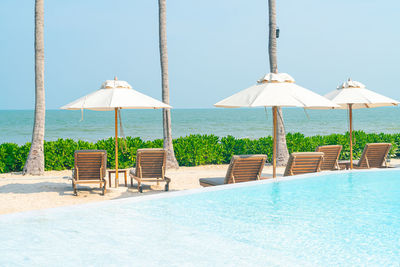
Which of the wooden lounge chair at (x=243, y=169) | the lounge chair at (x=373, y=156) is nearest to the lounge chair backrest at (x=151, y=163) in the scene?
the wooden lounge chair at (x=243, y=169)

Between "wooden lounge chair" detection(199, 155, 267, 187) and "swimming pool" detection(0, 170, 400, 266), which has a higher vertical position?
"wooden lounge chair" detection(199, 155, 267, 187)

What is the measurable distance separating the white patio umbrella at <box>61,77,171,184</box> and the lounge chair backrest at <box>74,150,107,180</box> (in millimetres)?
667

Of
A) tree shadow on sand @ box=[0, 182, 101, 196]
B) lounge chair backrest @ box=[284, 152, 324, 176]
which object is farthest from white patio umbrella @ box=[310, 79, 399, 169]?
tree shadow on sand @ box=[0, 182, 101, 196]

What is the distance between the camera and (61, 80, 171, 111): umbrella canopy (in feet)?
29.3

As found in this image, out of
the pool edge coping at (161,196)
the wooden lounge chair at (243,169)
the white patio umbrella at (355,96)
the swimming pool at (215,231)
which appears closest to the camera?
the swimming pool at (215,231)

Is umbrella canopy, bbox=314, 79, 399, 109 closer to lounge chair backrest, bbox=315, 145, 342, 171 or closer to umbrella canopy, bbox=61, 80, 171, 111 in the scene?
lounge chair backrest, bbox=315, 145, 342, 171

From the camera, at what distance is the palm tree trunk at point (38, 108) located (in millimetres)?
12219

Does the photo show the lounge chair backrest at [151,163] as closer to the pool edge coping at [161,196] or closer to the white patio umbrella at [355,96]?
the pool edge coping at [161,196]

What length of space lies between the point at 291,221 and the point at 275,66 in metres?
8.80

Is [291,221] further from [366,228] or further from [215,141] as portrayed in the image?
[215,141]

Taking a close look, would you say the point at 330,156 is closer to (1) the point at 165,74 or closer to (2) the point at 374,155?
(2) the point at 374,155

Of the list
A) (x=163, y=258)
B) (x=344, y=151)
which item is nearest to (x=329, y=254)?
(x=163, y=258)

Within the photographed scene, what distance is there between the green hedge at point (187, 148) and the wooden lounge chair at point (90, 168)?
6.83 ft

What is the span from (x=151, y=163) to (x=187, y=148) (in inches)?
192
